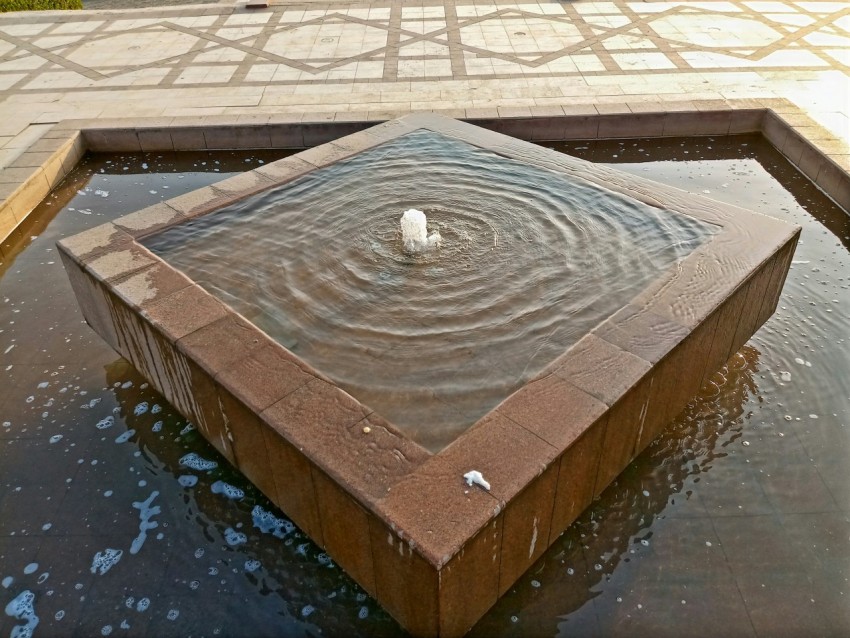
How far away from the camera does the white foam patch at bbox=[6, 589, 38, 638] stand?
9.73 ft

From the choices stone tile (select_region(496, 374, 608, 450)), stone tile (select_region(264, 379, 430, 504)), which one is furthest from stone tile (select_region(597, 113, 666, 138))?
stone tile (select_region(264, 379, 430, 504))

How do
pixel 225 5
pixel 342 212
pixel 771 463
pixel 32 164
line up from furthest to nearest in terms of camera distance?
1. pixel 225 5
2. pixel 32 164
3. pixel 342 212
4. pixel 771 463

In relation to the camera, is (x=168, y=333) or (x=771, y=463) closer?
(x=168, y=333)

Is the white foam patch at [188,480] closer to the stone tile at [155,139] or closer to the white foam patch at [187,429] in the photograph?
the white foam patch at [187,429]

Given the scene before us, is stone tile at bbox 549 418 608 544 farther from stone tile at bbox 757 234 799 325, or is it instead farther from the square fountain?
stone tile at bbox 757 234 799 325

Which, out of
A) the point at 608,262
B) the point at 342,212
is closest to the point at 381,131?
the point at 342,212

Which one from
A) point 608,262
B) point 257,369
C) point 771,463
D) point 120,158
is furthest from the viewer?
point 120,158

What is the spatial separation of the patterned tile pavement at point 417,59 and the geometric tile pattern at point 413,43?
0.04 meters

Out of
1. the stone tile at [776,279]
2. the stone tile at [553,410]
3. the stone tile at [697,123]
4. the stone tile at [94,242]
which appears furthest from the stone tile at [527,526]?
the stone tile at [697,123]

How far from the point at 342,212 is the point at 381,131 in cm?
152

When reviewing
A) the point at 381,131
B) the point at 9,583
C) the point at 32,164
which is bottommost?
the point at 9,583

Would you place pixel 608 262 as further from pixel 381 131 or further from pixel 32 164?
pixel 32 164

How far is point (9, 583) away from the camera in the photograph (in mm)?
3172

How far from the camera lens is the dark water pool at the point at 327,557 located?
9.81ft
